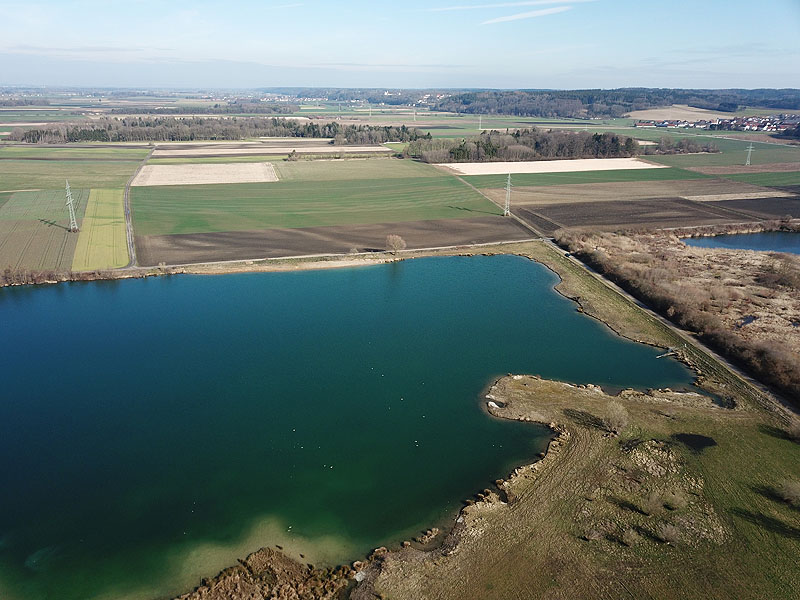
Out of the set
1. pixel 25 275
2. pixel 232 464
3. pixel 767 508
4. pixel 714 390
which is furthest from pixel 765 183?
pixel 25 275

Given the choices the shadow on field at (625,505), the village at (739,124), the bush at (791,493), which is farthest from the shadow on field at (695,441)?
the village at (739,124)

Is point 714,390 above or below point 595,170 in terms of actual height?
below

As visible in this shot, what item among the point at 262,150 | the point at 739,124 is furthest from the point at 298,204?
the point at 739,124

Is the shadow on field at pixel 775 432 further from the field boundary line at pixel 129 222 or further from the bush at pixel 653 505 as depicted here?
the field boundary line at pixel 129 222

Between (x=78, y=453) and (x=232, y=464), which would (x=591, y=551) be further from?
(x=78, y=453)

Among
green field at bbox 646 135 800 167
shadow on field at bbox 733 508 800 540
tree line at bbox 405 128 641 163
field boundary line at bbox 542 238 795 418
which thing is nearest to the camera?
shadow on field at bbox 733 508 800 540

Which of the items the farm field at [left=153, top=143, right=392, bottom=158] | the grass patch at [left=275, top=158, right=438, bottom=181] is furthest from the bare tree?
the farm field at [left=153, top=143, right=392, bottom=158]

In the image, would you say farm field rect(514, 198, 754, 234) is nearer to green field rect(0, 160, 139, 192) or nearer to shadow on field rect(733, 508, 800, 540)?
shadow on field rect(733, 508, 800, 540)
